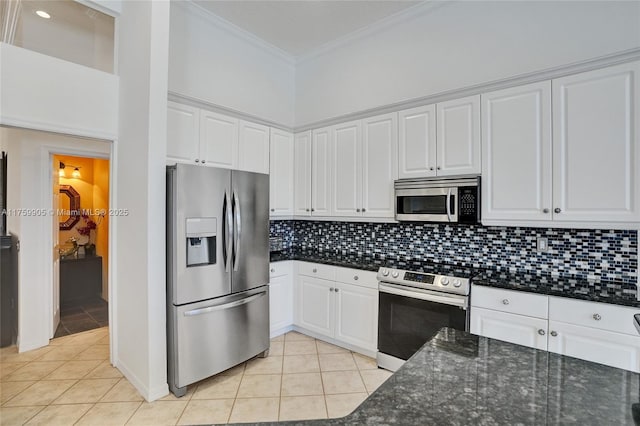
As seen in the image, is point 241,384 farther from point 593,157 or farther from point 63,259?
point 63,259

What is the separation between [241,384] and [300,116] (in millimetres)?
2913

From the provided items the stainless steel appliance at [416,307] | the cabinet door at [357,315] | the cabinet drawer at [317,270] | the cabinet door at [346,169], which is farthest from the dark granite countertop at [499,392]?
the cabinet door at [346,169]

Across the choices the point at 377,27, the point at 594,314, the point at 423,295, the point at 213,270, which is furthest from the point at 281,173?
the point at 594,314

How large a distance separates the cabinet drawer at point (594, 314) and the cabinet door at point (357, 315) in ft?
4.44

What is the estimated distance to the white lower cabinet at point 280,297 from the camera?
3.42 metres

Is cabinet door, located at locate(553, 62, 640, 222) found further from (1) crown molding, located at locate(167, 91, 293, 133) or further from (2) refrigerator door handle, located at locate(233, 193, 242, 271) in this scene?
(1) crown molding, located at locate(167, 91, 293, 133)

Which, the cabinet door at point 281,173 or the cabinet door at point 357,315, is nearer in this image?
the cabinet door at point 357,315

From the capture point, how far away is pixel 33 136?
123 inches

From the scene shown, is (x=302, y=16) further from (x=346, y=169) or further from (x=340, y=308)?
(x=340, y=308)

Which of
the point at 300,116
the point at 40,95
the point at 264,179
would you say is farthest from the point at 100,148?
the point at 300,116

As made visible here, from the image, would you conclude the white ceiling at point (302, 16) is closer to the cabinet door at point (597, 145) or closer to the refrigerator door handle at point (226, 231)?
the cabinet door at point (597, 145)

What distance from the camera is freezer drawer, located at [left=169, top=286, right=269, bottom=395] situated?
242 centimetres

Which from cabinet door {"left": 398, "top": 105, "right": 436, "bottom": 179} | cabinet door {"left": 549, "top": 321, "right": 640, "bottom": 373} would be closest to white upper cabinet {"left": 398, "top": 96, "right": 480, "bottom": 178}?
cabinet door {"left": 398, "top": 105, "right": 436, "bottom": 179}

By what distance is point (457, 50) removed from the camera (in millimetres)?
2797
